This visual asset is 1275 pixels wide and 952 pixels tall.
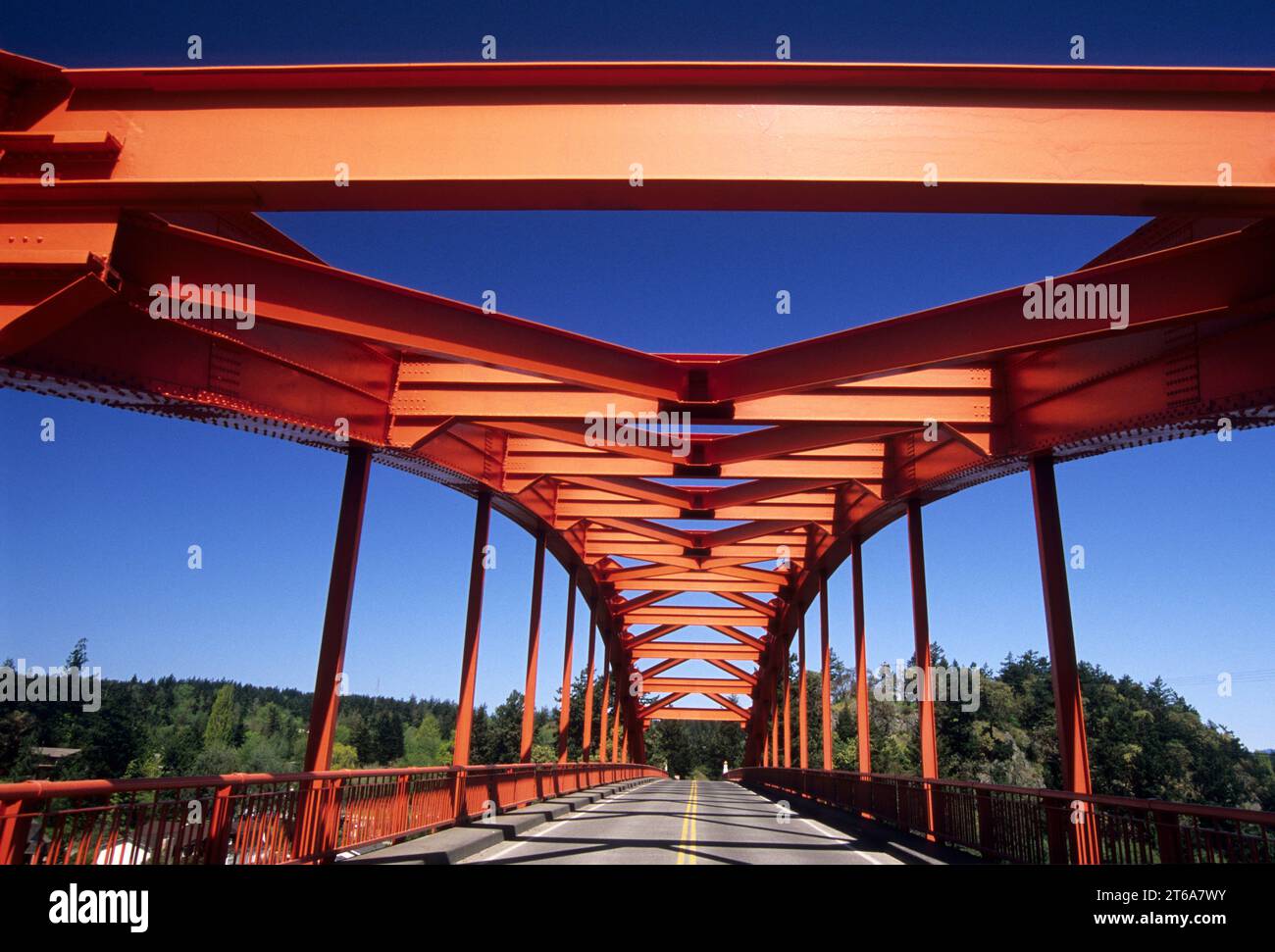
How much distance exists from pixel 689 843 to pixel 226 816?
7.62 m

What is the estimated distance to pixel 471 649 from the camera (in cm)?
1642

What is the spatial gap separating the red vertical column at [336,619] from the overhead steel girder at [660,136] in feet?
20.6

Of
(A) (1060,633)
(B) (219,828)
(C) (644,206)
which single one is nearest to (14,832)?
(B) (219,828)

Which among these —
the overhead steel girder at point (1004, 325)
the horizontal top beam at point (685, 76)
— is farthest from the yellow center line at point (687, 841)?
the horizontal top beam at point (685, 76)

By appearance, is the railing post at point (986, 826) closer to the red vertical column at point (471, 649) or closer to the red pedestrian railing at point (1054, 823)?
the red pedestrian railing at point (1054, 823)

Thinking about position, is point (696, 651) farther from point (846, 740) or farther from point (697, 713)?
point (846, 740)

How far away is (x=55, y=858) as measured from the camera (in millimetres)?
5168

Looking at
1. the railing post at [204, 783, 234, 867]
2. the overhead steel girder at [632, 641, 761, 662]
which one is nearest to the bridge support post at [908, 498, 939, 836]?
the railing post at [204, 783, 234, 867]

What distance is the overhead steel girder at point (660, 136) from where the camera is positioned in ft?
21.8

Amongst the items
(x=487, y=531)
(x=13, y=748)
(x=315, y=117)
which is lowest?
(x=13, y=748)

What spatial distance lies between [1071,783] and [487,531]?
1129 cm

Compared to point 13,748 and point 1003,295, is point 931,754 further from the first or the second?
point 13,748
